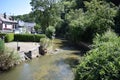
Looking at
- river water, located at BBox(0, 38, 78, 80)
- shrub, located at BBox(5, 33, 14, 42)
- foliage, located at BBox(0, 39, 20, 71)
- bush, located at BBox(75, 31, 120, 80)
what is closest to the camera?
bush, located at BBox(75, 31, 120, 80)

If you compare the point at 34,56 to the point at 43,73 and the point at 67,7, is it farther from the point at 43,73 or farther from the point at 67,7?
the point at 67,7

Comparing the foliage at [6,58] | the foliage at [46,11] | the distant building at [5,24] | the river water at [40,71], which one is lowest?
the river water at [40,71]

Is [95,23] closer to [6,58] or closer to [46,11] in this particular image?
[6,58]

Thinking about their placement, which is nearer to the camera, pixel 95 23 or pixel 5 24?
pixel 95 23

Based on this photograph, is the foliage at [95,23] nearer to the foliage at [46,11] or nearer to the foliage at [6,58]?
the foliage at [6,58]

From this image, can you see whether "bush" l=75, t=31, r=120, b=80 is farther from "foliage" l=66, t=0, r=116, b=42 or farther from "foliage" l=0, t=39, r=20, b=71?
"foliage" l=66, t=0, r=116, b=42

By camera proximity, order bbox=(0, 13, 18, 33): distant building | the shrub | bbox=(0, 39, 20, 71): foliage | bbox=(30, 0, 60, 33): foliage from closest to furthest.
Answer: bbox=(0, 39, 20, 71): foliage < the shrub < bbox=(0, 13, 18, 33): distant building < bbox=(30, 0, 60, 33): foliage

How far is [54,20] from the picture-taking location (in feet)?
200

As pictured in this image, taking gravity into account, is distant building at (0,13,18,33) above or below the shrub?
above

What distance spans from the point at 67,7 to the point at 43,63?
52.1 metres

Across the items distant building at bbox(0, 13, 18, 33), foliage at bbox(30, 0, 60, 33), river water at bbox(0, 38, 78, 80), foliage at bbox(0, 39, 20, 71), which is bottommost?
river water at bbox(0, 38, 78, 80)

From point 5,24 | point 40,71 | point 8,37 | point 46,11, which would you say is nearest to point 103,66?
point 40,71

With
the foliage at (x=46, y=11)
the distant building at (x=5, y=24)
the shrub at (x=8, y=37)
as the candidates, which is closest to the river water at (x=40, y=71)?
the shrub at (x=8, y=37)

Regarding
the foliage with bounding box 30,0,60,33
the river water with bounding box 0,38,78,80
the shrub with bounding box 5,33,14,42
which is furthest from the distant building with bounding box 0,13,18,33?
the river water with bounding box 0,38,78,80
